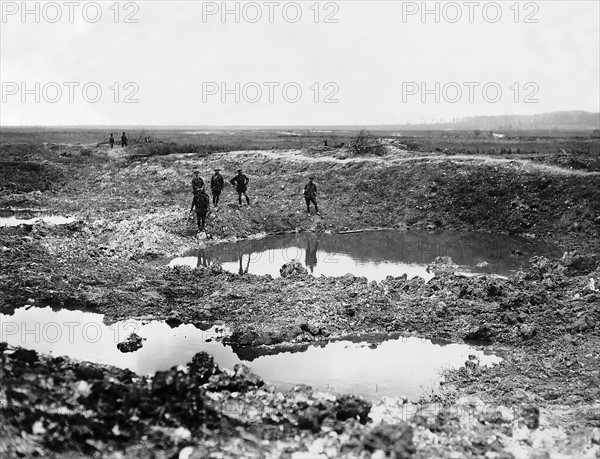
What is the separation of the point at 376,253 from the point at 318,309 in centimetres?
736

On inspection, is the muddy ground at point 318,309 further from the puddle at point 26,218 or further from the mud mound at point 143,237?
the puddle at point 26,218

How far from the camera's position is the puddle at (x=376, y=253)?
1608 cm

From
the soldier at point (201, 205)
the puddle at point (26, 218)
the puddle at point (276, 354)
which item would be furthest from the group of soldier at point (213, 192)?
the puddle at point (276, 354)

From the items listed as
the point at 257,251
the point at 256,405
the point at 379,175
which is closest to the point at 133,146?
the point at 379,175

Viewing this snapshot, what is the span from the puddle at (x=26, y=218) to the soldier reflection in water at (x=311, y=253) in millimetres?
9073

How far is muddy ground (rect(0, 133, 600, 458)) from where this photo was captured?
592 centimetres

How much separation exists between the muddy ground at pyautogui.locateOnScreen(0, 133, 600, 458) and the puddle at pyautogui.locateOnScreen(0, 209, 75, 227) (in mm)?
880

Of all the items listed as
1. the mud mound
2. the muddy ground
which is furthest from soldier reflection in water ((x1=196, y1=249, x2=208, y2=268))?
the muddy ground

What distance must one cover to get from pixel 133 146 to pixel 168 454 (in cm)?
3485

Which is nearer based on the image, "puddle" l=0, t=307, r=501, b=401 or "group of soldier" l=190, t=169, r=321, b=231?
"puddle" l=0, t=307, r=501, b=401

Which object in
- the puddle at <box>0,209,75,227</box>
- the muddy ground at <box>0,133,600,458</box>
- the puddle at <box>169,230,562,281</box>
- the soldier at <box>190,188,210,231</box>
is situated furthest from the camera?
the puddle at <box>0,209,75,227</box>

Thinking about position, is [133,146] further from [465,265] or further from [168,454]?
[168,454]

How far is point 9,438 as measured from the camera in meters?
5.37

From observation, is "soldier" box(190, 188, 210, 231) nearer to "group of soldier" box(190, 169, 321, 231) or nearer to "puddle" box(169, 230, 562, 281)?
"group of soldier" box(190, 169, 321, 231)
